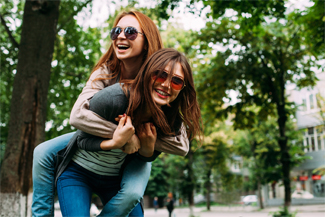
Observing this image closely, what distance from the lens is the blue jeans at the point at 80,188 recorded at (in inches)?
87.6

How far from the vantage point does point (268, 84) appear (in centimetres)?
1343

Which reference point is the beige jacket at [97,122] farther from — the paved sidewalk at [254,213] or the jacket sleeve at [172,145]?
the paved sidewalk at [254,213]

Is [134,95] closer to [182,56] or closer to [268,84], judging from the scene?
[182,56]

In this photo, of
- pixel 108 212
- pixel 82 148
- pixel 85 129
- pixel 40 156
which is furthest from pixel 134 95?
pixel 40 156

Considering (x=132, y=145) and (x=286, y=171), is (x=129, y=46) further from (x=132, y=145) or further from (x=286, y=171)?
(x=286, y=171)

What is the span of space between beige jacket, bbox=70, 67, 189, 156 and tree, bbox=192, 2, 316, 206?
1037cm

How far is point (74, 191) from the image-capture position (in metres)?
2.26

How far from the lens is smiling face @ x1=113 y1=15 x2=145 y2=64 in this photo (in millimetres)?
2465

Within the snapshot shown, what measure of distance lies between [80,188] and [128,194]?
36cm

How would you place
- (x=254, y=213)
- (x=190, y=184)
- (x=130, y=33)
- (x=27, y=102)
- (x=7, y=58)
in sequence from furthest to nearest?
(x=254, y=213) → (x=190, y=184) → (x=7, y=58) → (x=27, y=102) → (x=130, y=33)

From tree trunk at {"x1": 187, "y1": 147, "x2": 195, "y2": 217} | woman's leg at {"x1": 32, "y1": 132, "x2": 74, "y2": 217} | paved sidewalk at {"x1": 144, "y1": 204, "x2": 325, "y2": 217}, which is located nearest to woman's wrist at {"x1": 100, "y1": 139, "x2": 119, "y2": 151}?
woman's leg at {"x1": 32, "y1": 132, "x2": 74, "y2": 217}

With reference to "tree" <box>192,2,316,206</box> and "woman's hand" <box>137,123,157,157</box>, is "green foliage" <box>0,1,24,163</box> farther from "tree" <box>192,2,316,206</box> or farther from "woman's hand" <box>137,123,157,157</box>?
"woman's hand" <box>137,123,157,157</box>

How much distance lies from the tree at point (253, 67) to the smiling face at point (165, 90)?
10.5 m

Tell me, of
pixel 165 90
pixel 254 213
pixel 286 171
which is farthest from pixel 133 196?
pixel 254 213
